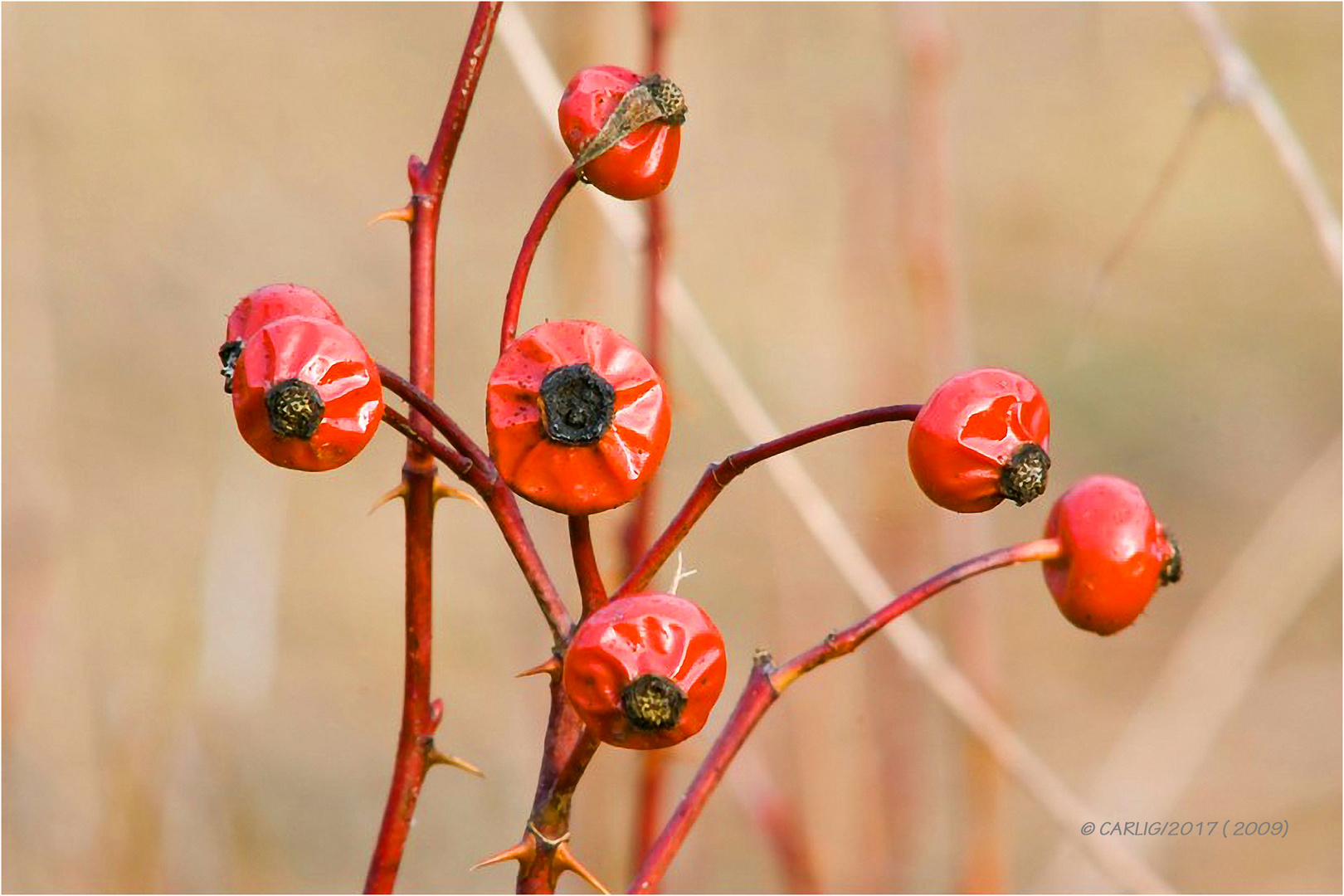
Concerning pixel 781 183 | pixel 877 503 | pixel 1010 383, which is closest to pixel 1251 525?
pixel 781 183

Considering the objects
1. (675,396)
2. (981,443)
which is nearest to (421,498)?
(981,443)

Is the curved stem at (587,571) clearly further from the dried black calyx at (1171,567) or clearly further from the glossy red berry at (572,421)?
the dried black calyx at (1171,567)

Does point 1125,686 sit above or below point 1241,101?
above

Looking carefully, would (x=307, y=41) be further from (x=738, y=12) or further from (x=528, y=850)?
(x=528, y=850)

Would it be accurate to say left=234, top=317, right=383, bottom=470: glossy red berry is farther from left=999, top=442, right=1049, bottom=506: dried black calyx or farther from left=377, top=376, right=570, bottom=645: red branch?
left=999, top=442, right=1049, bottom=506: dried black calyx

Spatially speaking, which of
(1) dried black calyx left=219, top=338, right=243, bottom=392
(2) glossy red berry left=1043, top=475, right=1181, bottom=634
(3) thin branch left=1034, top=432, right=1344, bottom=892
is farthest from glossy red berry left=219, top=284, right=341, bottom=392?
(3) thin branch left=1034, top=432, right=1344, bottom=892

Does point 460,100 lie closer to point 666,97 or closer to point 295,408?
point 666,97
